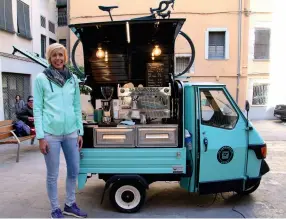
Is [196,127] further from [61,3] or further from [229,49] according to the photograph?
[61,3]

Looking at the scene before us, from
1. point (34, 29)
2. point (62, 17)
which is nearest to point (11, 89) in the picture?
point (34, 29)

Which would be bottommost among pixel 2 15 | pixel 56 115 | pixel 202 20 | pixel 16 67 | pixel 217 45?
pixel 56 115

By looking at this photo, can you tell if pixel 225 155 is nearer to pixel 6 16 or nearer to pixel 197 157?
pixel 197 157

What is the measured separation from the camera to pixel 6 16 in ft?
35.8

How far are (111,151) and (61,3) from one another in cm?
1627

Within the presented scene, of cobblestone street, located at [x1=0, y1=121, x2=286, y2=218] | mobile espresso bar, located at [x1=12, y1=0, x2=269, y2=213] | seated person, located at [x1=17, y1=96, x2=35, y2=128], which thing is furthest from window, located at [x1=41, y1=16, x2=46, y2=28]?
mobile espresso bar, located at [x1=12, y1=0, x2=269, y2=213]

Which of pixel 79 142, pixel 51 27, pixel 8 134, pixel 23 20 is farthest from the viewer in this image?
pixel 51 27

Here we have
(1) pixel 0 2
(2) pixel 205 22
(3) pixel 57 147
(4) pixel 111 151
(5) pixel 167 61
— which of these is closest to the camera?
(3) pixel 57 147

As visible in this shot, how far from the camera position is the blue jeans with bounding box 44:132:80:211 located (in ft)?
10.2

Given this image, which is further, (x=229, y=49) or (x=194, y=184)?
(x=229, y=49)

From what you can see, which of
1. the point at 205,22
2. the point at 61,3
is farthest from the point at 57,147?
the point at 61,3

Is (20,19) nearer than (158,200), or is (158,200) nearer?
(158,200)

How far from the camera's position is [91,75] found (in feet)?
14.8

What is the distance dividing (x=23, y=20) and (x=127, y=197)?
11.1 meters
